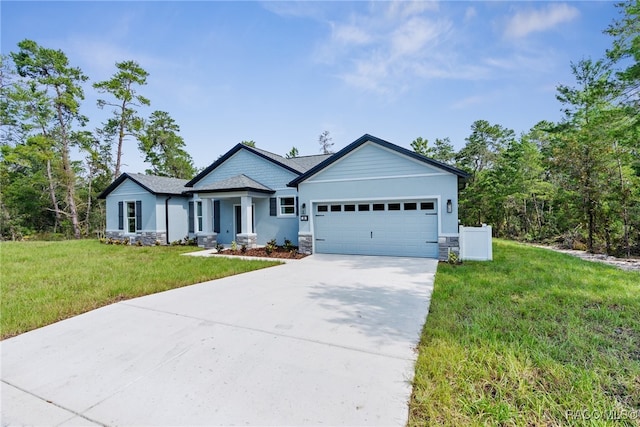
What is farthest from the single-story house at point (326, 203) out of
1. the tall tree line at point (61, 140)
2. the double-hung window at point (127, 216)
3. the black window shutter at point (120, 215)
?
the tall tree line at point (61, 140)

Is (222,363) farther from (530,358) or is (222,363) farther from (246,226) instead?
(246,226)

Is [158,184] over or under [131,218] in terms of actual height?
over

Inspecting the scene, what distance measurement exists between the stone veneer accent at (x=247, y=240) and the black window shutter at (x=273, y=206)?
4.32ft

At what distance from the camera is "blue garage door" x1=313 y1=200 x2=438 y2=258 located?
9.93m

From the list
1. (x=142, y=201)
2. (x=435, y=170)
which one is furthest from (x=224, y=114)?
(x=435, y=170)

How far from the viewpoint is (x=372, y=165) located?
10.5 m

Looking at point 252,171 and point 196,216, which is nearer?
point 252,171

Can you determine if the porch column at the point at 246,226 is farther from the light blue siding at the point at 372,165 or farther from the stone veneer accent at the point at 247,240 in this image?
the light blue siding at the point at 372,165

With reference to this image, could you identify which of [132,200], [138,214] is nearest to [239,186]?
[138,214]

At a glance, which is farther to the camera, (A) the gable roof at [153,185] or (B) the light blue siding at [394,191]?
(A) the gable roof at [153,185]

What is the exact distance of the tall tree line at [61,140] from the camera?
21578 millimetres

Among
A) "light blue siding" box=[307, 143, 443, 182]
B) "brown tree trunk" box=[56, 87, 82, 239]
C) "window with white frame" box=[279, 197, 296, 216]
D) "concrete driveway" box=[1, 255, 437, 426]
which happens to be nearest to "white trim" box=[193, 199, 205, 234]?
"window with white frame" box=[279, 197, 296, 216]

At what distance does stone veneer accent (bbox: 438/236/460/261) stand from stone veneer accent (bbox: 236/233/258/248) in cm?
793

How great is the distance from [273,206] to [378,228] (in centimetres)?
528
